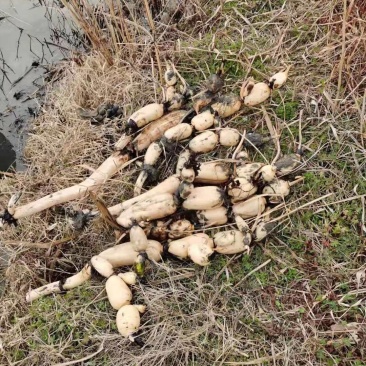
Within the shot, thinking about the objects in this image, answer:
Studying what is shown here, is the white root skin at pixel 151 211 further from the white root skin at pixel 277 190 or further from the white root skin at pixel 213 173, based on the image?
the white root skin at pixel 277 190

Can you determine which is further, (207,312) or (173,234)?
(173,234)

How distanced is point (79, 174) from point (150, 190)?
1.90ft

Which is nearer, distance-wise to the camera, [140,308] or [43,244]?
[140,308]

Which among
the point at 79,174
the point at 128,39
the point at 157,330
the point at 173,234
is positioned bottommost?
the point at 157,330

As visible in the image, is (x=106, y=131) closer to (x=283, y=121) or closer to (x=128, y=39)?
(x=128, y=39)

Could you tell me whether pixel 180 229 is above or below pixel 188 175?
below

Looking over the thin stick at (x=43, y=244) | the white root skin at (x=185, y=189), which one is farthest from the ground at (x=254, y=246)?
the white root skin at (x=185, y=189)

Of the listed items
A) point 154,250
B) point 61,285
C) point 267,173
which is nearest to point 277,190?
point 267,173

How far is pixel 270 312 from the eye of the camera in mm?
2275

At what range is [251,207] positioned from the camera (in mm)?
2461

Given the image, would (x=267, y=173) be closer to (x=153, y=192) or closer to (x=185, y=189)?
(x=185, y=189)

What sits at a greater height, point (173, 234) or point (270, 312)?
point (173, 234)

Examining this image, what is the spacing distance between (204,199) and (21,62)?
225 centimetres

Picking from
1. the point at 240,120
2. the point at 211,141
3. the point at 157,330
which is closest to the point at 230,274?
the point at 157,330
